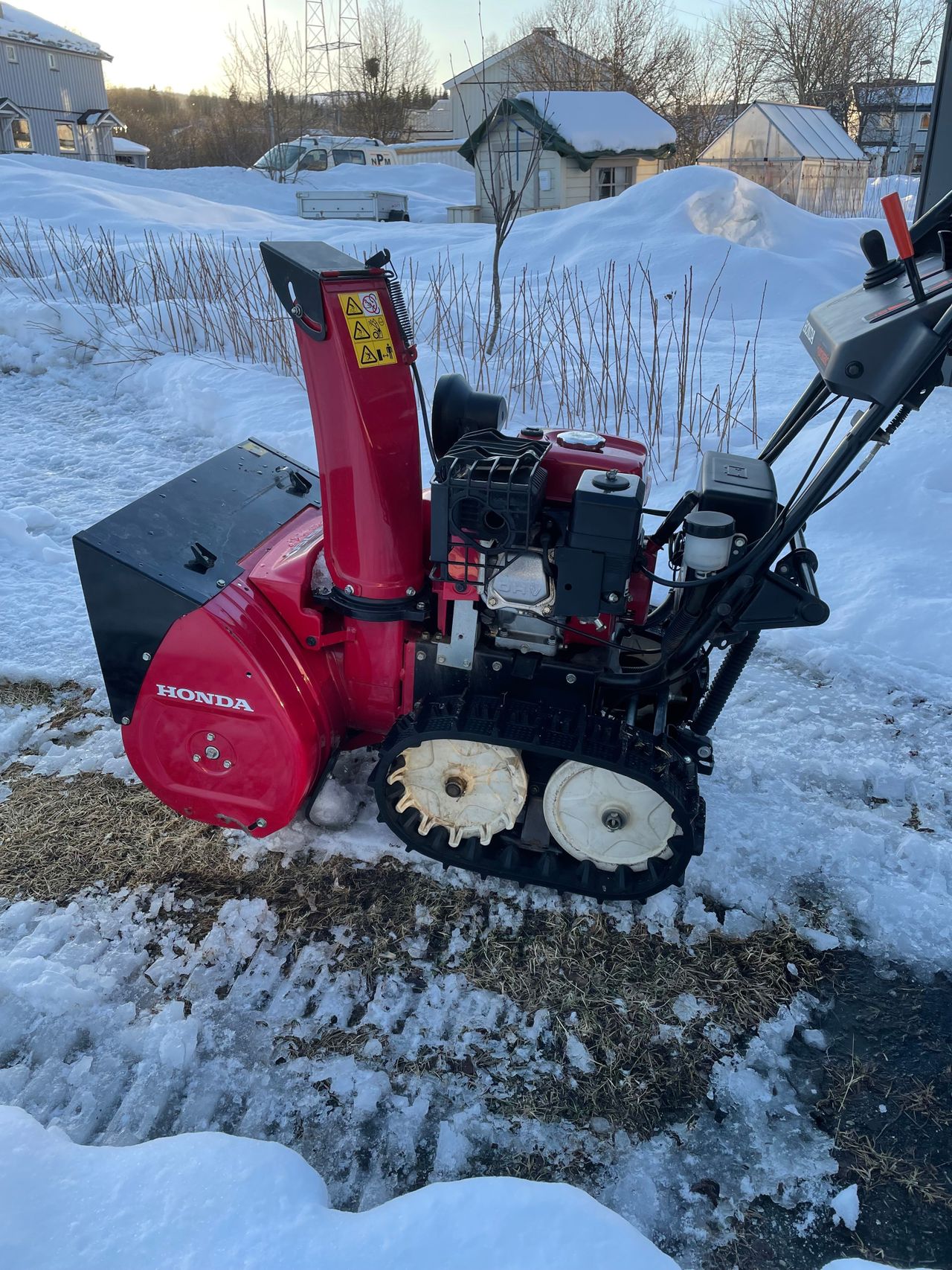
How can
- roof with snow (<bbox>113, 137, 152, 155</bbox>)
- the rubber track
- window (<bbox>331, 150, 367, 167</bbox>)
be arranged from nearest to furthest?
the rubber track, window (<bbox>331, 150, 367, 167</bbox>), roof with snow (<bbox>113, 137, 152, 155</bbox>)

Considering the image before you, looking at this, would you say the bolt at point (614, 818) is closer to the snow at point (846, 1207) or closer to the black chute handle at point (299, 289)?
the snow at point (846, 1207)

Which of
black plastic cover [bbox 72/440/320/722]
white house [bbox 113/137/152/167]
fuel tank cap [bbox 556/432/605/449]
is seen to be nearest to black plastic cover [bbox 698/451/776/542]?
fuel tank cap [bbox 556/432/605/449]

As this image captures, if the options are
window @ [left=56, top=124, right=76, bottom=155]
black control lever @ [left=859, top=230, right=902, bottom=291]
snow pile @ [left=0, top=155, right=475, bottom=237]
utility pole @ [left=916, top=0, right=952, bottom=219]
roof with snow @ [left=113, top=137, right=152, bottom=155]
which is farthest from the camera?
roof with snow @ [left=113, top=137, right=152, bottom=155]

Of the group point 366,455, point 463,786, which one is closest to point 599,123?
point 366,455

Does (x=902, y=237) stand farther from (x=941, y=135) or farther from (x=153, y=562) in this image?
(x=941, y=135)

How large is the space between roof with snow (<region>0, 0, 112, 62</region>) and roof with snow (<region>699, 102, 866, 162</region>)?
76.2 feet

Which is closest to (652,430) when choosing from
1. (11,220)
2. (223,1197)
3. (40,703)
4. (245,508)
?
(245,508)

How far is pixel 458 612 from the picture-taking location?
2381 mm

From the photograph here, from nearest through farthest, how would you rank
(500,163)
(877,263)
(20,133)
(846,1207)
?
(846,1207), (877,263), (500,163), (20,133)

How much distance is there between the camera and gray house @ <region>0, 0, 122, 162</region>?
28.0 meters

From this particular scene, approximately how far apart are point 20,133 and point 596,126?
68.3 ft

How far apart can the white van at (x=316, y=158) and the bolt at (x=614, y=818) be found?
85.1ft

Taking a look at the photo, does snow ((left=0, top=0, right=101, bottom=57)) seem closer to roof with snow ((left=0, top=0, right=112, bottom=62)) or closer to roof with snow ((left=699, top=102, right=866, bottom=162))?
roof with snow ((left=0, top=0, right=112, bottom=62))

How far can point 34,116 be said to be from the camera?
29.3m
